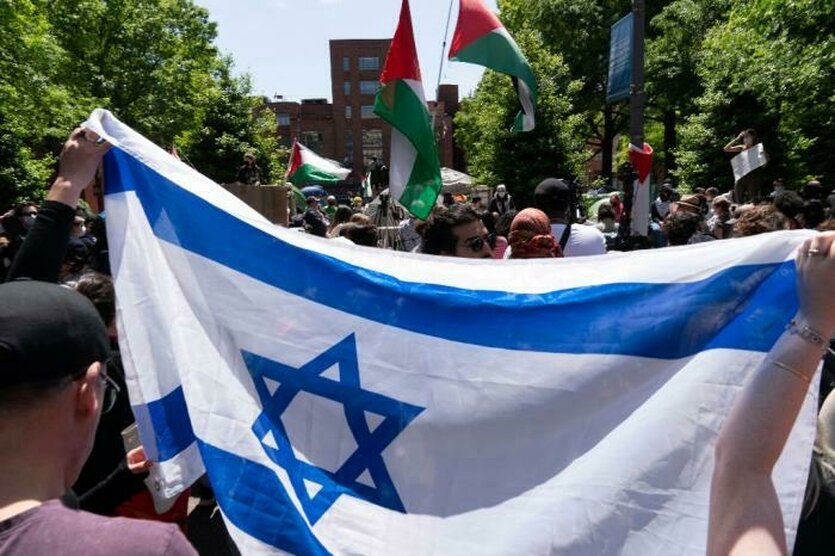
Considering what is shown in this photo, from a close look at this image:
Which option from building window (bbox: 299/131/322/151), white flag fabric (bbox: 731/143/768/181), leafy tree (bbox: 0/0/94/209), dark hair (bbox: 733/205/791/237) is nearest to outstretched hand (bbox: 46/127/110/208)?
dark hair (bbox: 733/205/791/237)

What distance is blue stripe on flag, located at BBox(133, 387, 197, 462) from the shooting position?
8.27ft

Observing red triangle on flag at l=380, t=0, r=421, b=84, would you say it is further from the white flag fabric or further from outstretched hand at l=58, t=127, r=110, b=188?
the white flag fabric

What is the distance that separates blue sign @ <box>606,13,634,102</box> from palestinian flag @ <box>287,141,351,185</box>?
660cm

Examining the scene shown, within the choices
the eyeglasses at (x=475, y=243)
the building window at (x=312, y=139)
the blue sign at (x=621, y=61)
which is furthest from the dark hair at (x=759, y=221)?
the building window at (x=312, y=139)

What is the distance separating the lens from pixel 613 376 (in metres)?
1.90

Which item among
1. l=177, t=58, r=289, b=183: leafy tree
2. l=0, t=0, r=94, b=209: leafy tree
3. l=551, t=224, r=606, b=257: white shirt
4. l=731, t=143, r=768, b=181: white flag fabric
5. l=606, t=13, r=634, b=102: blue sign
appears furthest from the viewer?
l=177, t=58, r=289, b=183: leafy tree

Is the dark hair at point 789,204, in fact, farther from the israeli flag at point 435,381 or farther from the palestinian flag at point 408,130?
the israeli flag at point 435,381

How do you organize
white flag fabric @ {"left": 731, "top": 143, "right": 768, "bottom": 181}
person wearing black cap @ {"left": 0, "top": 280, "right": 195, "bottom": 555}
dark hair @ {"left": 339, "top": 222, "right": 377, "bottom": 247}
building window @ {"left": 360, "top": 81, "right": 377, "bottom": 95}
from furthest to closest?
building window @ {"left": 360, "top": 81, "right": 377, "bottom": 95} → white flag fabric @ {"left": 731, "top": 143, "right": 768, "bottom": 181} → dark hair @ {"left": 339, "top": 222, "right": 377, "bottom": 247} → person wearing black cap @ {"left": 0, "top": 280, "right": 195, "bottom": 555}

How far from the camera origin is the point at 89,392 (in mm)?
1393

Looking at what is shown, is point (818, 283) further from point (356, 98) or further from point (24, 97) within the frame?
point (356, 98)

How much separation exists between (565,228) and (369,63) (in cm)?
8836

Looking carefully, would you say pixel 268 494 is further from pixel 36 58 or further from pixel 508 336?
pixel 36 58

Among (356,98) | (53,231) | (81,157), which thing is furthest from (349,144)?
(53,231)

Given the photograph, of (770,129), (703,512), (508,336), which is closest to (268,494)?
(508,336)
